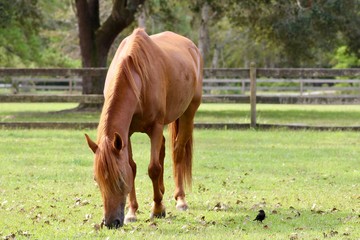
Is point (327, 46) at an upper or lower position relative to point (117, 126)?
lower

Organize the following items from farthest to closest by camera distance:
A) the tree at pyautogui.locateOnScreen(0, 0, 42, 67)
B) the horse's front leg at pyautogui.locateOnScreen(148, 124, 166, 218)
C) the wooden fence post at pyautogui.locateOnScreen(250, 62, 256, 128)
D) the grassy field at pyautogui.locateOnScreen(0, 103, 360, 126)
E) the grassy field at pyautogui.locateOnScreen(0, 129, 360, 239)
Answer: the tree at pyautogui.locateOnScreen(0, 0, 42, 67) → the grassy field at pyautogui.locateOnScreen(0, 103, 360, 126) → the wooden fence post at pyautogui.locateOnScreen(250, 62, 256, 128) → the horse's front leg at pyautogui.locateOnScreen(148, 124, 166, 218) → the grassy field at pyautogui.locateOnScreen(0, 129, 360, 239)

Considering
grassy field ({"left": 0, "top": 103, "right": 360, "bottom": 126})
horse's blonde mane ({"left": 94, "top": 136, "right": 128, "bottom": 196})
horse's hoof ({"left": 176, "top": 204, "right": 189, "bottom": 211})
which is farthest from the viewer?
grassy field ({"left": 0, "top": 103, "right": 360, "bottom": 126})

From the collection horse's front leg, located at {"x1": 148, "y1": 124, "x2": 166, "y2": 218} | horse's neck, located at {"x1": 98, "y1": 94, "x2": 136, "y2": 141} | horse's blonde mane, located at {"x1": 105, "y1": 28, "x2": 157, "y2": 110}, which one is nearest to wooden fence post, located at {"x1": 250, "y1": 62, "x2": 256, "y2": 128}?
horse's blonde mane, located at {"x1": 105, "y1": 28, "x2": 157, "y2": 110}

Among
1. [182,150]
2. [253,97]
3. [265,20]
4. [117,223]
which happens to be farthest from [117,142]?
[265,20]

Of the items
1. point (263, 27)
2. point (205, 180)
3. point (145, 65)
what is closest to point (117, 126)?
point (145, 65)

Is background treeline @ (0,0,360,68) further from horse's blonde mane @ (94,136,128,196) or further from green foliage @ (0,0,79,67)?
horse's blonde mane @ (94,136,128,196)

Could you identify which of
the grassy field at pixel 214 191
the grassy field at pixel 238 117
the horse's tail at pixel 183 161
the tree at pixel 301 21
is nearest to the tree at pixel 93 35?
the grassy field at pixel 238 117

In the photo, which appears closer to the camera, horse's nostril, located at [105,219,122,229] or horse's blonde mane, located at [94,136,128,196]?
horse's blonde mane, located at [94,136,128,196]

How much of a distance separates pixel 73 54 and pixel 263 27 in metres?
36.7

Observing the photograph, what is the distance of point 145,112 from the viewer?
7.65m

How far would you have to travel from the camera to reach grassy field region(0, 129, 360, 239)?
709 centimetres

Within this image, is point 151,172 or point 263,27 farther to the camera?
point 263,27

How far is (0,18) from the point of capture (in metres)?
27.2

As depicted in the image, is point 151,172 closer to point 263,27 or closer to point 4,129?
point 4,129
